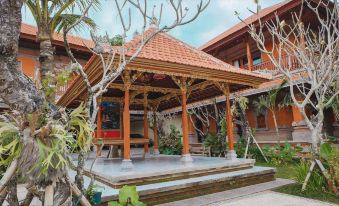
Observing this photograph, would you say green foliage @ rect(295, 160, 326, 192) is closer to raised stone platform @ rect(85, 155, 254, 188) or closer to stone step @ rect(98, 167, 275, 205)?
stone step @ rect(98, 167, 275, 205)

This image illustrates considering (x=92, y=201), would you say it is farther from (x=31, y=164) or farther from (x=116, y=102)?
(x=116, y=102)

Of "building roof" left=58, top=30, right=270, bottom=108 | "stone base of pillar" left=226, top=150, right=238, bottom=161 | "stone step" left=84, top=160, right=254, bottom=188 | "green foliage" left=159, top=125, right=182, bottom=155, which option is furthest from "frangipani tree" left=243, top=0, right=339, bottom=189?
"green foliage" left=159, top=125, right=182, bottom=155

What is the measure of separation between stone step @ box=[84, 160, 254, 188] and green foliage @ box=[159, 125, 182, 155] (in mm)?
6794

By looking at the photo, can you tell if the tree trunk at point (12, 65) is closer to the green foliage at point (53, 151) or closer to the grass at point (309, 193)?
the green foliage at point (53, 151)

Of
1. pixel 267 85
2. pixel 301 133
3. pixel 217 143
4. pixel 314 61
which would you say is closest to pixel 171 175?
pixel 314 61

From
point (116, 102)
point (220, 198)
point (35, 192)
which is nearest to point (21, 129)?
point (35, 192)

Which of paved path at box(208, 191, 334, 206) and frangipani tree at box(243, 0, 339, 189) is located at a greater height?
frangipani tree at box(243, 0, 339, 189)

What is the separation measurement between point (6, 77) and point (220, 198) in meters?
4.50

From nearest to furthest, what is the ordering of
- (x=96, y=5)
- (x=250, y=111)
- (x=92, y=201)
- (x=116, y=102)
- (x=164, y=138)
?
(x=92, y=201) < (x=96, y=5) < (x=116, y=102) < (x=164, y=138) < (x=250, y=111)

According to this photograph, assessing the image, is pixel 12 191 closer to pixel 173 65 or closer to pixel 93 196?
pixel 93 196

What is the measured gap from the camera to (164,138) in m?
14.5

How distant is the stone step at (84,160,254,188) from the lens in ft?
16.7

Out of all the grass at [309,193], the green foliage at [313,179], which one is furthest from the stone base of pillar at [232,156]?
the green foliage at [313,179]

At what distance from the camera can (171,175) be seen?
18.7ft
